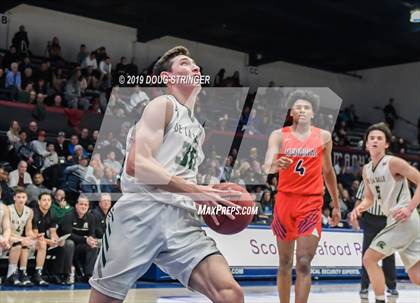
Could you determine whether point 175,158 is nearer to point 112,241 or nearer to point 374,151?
point 112,241

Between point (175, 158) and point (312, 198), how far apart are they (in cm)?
231

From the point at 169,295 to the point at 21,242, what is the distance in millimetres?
2371

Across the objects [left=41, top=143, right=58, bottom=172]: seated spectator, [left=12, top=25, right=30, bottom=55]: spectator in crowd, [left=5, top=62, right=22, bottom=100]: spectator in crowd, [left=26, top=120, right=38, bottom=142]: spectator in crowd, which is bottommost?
[left=41, top=143, right=58, bottom=172]: seated spectator

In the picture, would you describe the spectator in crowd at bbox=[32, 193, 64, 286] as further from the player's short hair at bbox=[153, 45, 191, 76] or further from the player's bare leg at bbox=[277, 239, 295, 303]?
the player's short hair at bbox=[153, 45, 191, 76]

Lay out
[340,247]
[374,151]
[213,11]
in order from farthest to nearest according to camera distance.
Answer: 1. [213,11]
2. [340,247]
3. [374,151]

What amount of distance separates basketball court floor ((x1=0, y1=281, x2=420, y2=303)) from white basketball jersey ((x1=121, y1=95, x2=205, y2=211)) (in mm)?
3740

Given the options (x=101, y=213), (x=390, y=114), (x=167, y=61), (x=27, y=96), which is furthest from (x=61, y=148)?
(x=390, y=114)

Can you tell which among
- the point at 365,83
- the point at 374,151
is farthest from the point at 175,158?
the point at 365,83

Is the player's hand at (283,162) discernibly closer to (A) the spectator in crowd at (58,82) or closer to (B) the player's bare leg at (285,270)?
(B) the player's bare leg at (285,270)

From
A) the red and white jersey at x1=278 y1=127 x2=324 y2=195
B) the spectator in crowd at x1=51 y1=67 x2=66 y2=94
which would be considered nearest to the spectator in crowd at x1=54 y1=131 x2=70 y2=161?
the spectator in crowd at x1=51 y1=67 x2=66 y2=94

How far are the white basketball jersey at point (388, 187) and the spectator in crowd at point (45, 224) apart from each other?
481cm

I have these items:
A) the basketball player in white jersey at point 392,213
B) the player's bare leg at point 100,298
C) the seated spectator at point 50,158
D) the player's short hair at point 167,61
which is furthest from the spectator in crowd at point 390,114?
the player's bare leg at point 100,298

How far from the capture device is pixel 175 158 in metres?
3.22

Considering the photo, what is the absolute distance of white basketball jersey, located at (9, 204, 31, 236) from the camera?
27.7 feet
